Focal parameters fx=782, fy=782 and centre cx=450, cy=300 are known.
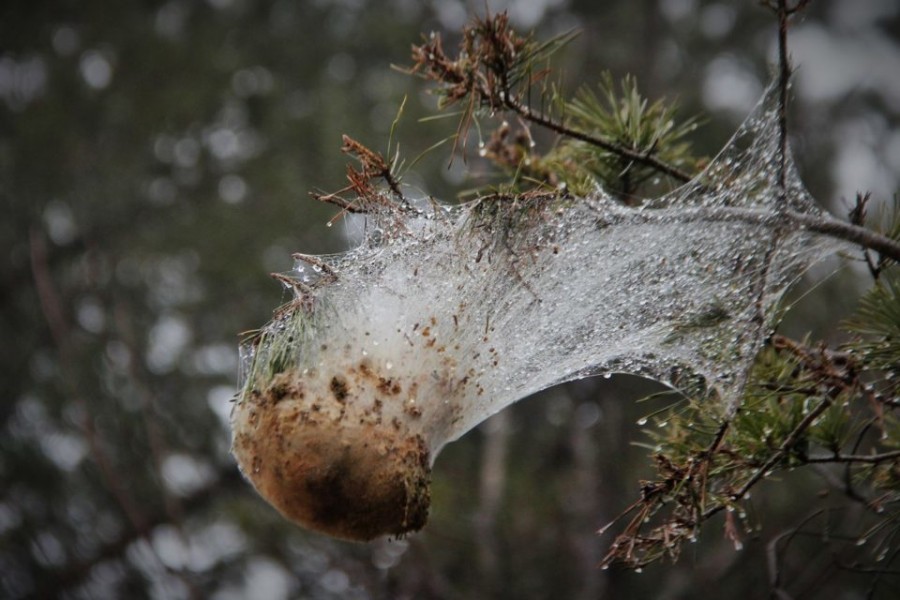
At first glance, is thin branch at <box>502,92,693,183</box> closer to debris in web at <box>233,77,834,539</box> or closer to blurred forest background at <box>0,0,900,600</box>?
debris in web at <box>233,77,834,539</box>

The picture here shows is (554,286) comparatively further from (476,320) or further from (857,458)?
(857,458)

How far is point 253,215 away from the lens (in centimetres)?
586

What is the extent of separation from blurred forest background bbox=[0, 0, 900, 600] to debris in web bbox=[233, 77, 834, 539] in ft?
10.8

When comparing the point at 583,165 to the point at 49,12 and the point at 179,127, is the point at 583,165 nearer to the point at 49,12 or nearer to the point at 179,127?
the point at 179,127

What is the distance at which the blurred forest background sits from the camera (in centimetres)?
512

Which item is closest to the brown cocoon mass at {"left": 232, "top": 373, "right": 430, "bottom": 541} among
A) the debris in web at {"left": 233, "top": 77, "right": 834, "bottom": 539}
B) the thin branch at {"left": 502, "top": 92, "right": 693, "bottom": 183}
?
Result: the debris in web at {"left": 233, "top": 77, "right": 834, "bottom": 539}

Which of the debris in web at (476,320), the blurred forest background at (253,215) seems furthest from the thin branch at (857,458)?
the blurred forest background at (253,215)

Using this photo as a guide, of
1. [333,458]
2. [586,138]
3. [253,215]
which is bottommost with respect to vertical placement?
[333,458]

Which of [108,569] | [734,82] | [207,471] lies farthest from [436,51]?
[734,82]

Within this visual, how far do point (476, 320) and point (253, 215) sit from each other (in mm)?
4619

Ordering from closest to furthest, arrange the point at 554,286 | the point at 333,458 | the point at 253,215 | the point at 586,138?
the point at 333,458 < the point at 586,138 < the point at 554,286 < the point at 253,215

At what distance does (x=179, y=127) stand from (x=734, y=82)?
436 centimetres

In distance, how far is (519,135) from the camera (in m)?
1.75

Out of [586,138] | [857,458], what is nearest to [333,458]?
[586,138]
